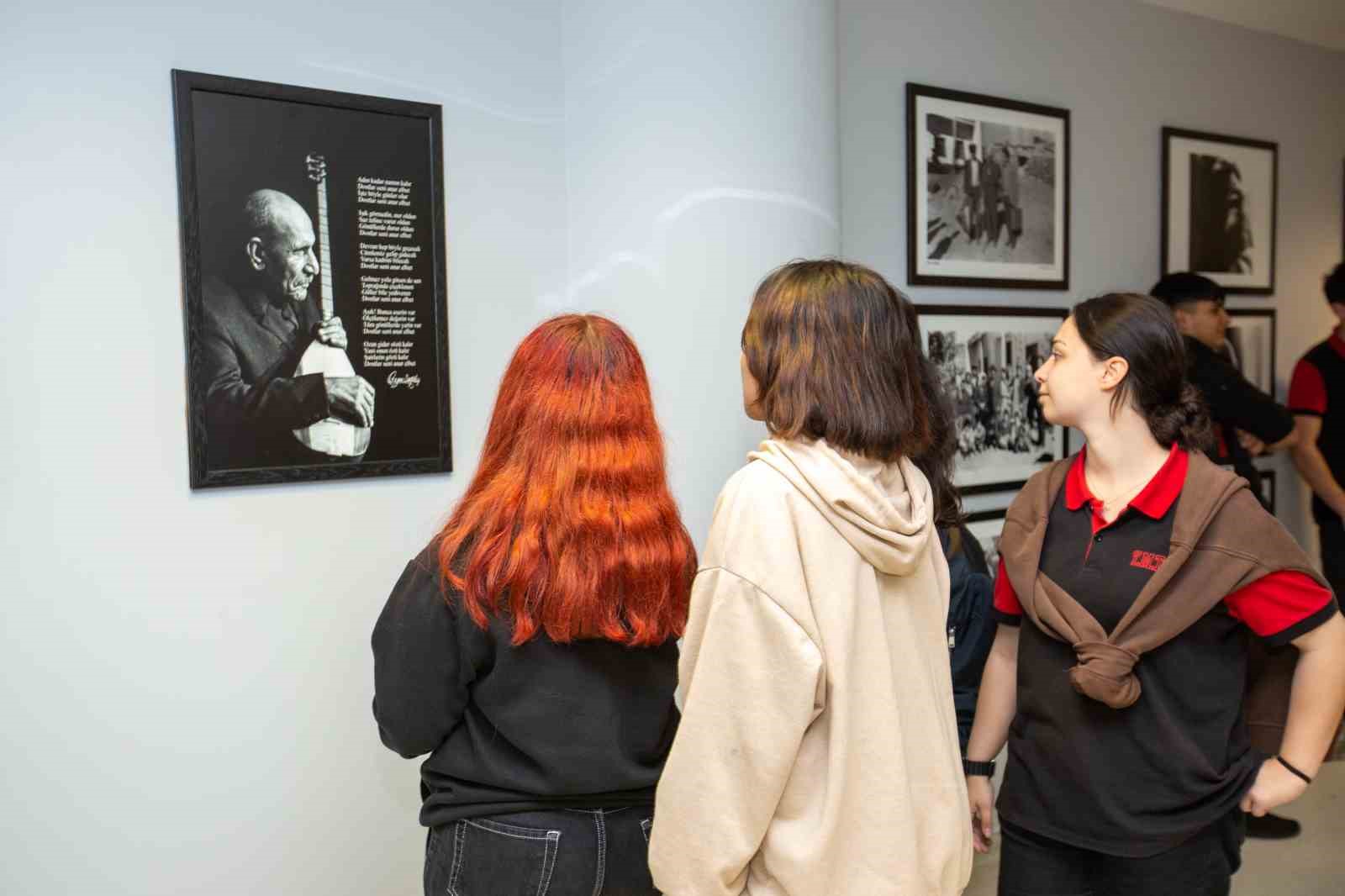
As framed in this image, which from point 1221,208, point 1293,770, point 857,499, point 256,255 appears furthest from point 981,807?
point 1221,208

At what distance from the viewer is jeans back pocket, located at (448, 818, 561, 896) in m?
1.54

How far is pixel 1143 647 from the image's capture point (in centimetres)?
166

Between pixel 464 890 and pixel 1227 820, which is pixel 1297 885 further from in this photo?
pixel 464 890

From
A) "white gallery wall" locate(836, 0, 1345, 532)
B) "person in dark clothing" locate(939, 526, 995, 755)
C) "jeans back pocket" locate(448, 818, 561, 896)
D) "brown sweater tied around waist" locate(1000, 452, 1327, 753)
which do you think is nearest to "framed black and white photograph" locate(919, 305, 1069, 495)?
"white gallery wall" locate(836, 0, 1345, 532)

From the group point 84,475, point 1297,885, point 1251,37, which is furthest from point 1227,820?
point 1251,37

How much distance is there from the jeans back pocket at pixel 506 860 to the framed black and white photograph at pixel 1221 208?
142 inches

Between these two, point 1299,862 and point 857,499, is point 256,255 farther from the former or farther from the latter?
point 1299,862

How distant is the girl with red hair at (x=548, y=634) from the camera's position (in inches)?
58.5

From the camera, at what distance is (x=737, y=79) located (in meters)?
2.54

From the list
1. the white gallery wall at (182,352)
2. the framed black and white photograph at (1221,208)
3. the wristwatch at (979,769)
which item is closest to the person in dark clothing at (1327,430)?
the framed black and white photograph at (1221,208)

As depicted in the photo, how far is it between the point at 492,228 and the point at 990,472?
77.4 inches

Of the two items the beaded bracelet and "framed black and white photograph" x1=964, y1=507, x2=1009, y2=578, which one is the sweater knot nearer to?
the beaded bracelet

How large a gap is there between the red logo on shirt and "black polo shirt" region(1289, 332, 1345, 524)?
2.97m

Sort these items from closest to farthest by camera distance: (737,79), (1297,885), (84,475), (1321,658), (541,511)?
(541,511), (1321,658), (84,475), (737,79), (1297,885)
